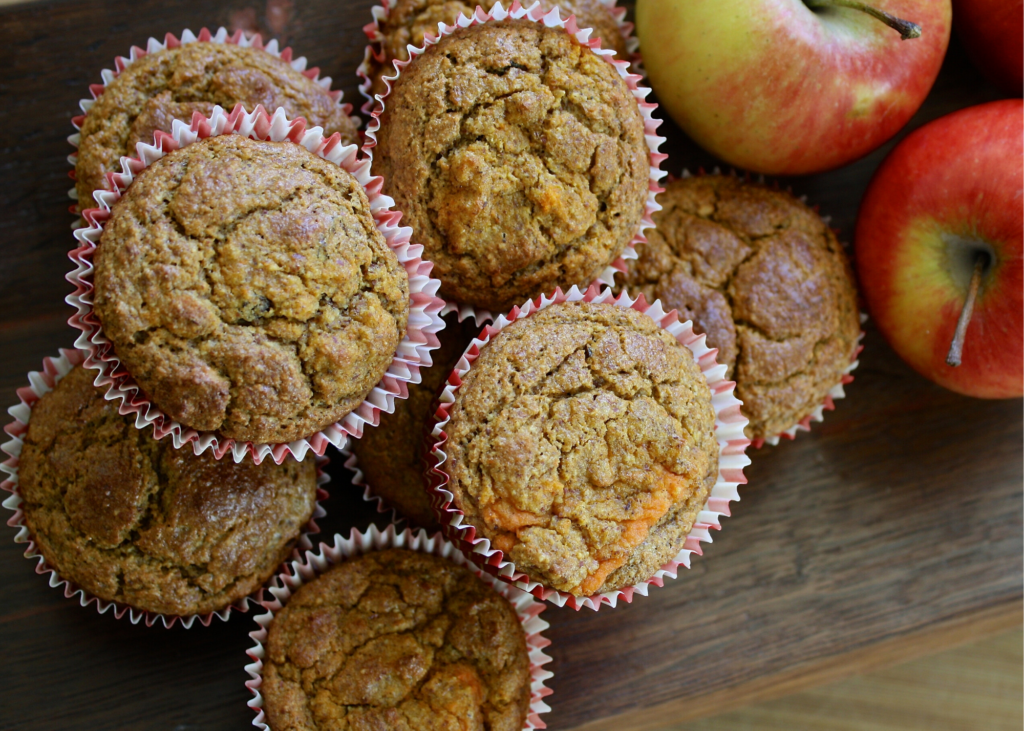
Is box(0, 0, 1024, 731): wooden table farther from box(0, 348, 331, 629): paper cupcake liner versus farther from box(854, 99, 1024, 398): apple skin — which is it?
box(854, 99, 1024, 398): apple skin

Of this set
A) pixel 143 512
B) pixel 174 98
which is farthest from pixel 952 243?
pixel 143 512

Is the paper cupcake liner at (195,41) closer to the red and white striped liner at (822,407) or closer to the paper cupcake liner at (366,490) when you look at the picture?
the paper cupcake liner at (366,490)

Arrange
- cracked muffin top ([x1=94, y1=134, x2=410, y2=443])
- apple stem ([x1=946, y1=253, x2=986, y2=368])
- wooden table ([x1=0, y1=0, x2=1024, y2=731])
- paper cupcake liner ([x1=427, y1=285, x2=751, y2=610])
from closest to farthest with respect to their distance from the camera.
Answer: cracked muffin top ([x1=94, y1=134, x2=410, y2=443]) → paper cupcake liner ([x1=427, y1=285, x2=751, y2=610]) → apple stem ([x1=946, y1=253, x2=986, y2=368]) → wooden table ([x1=0, y1=0, x2=1024, y2=731])

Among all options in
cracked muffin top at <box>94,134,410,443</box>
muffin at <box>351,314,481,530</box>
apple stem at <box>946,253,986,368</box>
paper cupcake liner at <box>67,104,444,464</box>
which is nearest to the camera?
cracked muffin top at <box>94,134,410,443</box>

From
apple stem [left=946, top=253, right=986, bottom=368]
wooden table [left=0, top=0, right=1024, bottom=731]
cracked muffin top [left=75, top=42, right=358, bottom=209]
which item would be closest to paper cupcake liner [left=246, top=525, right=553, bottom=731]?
wooden table [left=0, top=0, right=1024, bottom=731]

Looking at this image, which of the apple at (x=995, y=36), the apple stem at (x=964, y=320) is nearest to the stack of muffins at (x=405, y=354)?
the apple stem at (x=964, y=320)

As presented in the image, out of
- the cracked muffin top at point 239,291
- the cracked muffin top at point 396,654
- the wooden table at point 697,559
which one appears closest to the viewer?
the cracked muffin top at point 239,291

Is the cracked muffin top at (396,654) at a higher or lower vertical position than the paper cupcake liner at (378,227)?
lower

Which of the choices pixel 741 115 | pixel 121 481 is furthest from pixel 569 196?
pixel 121 481
